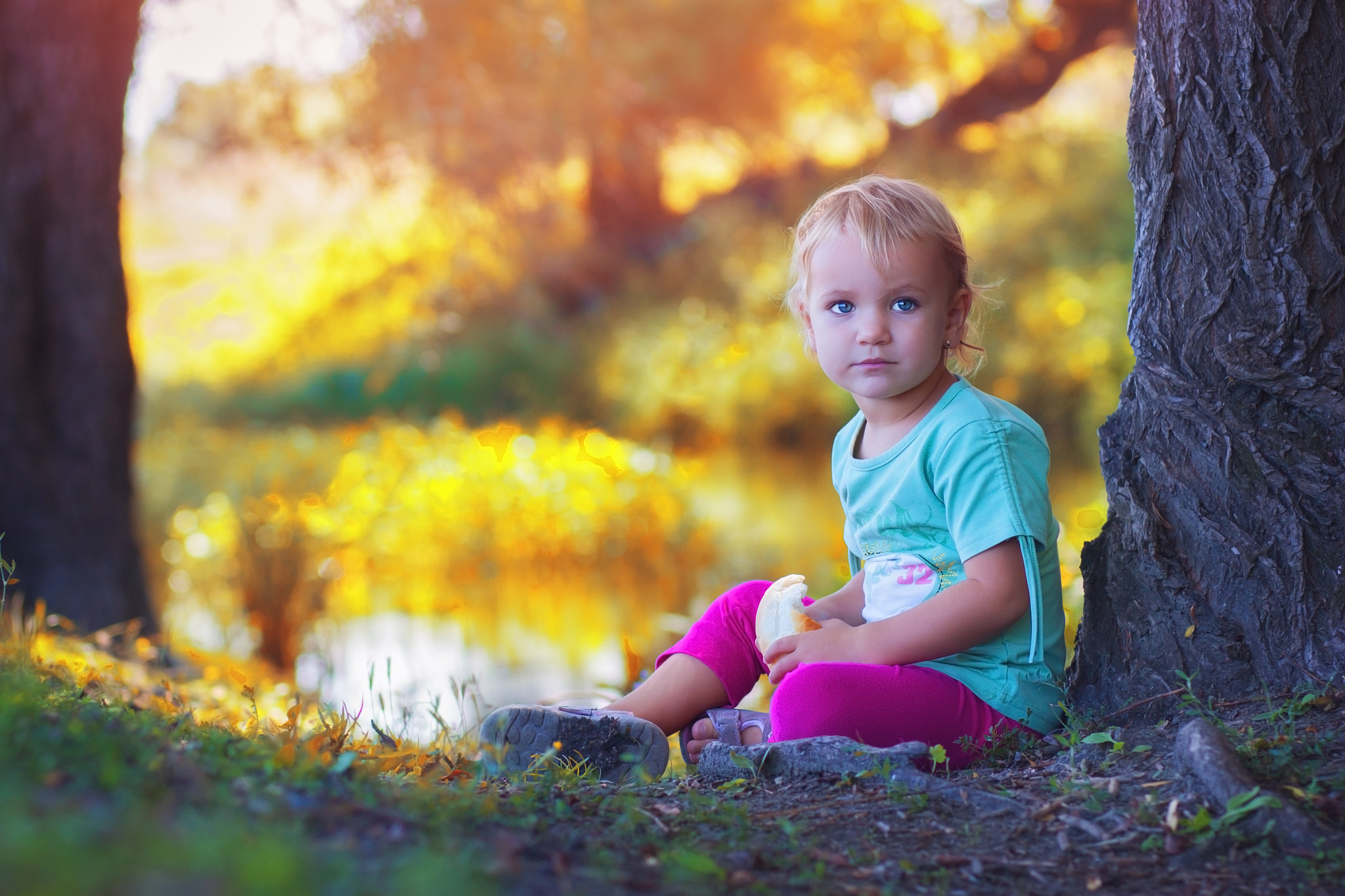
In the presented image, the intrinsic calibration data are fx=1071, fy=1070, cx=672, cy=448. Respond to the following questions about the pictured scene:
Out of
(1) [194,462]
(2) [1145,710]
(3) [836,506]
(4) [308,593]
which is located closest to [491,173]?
(1) [194,462]

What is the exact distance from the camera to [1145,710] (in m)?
2.17

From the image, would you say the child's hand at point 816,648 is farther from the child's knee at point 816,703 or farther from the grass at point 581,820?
the grass at point 581,820

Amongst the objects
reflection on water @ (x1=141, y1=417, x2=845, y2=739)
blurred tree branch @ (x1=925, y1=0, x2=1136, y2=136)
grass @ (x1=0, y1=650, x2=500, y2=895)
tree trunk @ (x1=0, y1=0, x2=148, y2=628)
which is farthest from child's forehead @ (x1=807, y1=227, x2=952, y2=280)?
blurred tree branch @ (x1=925, y1=0, x2=1136, y2=136)

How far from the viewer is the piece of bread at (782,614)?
2375 millimetres

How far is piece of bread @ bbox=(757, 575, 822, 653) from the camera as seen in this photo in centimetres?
238

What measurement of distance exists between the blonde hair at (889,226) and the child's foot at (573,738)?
1078 mm

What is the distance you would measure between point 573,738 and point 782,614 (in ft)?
1.76

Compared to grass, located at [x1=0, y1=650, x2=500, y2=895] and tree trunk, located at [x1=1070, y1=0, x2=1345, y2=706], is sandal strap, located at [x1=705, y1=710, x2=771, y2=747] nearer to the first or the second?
tree trunk, located at [x1=1070, y1=0, x2=1345, y2=706]

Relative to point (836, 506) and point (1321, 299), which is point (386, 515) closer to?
point (836, 506)

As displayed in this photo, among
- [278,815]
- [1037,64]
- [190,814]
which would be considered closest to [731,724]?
[278,815]

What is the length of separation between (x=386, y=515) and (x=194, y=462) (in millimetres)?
3225

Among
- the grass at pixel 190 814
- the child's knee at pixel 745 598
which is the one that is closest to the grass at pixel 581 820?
the grass at pixel 190 814

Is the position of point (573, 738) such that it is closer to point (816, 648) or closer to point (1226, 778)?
point (816, 648)

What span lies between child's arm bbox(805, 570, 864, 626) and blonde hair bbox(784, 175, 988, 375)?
0.60 m
